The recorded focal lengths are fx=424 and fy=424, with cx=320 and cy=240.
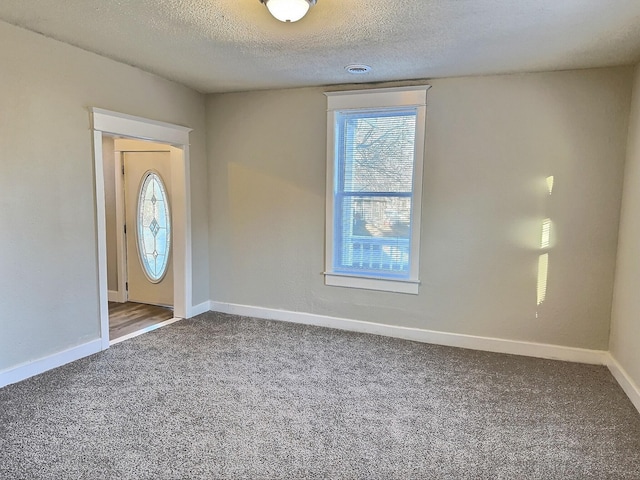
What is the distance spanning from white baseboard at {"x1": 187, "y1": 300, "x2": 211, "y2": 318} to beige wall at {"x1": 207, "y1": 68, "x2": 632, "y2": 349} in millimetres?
777

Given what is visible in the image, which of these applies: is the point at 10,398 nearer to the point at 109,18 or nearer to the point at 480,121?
the point at 109,18

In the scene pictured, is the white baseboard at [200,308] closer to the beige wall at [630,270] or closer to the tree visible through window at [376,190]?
the tree visible through window at [376,190]

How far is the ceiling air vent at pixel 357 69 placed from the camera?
348cm

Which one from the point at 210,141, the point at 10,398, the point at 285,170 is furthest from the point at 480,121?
the point at 10,398

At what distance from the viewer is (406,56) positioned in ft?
10.5

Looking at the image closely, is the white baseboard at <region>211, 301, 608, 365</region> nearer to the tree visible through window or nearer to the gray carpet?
the gray carpet

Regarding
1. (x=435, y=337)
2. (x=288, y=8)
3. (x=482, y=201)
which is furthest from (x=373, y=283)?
(x=288, y=8)

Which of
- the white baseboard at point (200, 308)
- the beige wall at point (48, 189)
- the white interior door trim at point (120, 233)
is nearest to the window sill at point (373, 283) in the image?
the white baseboard at point (200, 308)

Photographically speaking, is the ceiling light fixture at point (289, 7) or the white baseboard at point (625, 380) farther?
the white baseboard at point (625, 380)

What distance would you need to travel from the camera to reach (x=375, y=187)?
13.5 ft

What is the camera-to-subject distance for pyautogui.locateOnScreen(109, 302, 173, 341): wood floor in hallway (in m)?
4.30

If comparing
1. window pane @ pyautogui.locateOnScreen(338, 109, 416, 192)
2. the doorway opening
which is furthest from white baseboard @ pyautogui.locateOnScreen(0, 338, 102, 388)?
window pane @ pyautogui.locateOnScreen(338, 109, 416, 192)

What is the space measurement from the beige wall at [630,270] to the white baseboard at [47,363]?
4088 mm

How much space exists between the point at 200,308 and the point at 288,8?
349cm
